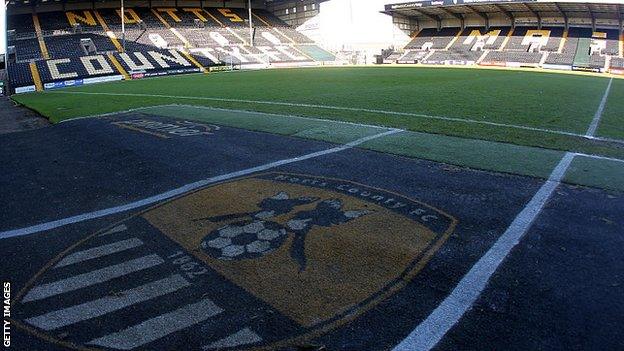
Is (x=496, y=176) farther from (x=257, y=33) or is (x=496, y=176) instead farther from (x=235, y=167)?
(x=257, y=33)

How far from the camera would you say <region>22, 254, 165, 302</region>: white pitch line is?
13.3 feet

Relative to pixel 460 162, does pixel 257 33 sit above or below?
above

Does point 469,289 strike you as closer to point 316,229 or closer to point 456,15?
point 316,229

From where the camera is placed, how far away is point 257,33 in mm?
57594

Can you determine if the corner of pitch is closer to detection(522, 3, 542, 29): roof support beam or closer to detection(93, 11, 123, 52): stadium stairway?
detection(93, 11, 123, 52): stadium stairway

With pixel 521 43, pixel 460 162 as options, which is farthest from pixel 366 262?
pixel 521 43

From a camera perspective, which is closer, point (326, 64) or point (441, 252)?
point (441, 252)

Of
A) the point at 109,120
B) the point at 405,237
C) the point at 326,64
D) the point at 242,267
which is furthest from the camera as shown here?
the point at 326,64

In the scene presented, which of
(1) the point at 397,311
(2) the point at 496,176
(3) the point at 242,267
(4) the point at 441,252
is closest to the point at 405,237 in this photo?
(4) the point at 441,252

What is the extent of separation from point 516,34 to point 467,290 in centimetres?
5971

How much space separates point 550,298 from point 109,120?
1279 centimetres

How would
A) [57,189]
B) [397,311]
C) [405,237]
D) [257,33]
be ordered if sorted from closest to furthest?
[397,311] < [405,237] < [57,189] < [257,33]

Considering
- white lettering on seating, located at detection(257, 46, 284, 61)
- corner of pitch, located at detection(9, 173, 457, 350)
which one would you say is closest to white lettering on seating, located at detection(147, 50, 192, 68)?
white lettering on seating, located at detection(257, 46, 284, 61)

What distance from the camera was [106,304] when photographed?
3869mm
